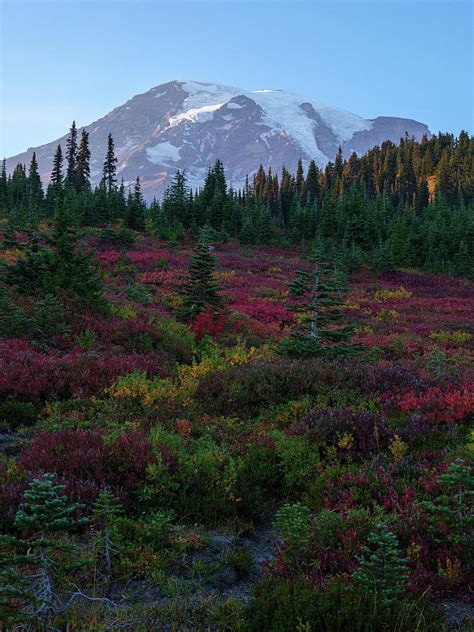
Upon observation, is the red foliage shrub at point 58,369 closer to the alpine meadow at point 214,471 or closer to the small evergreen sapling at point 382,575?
the alpine meadow at point 214,471

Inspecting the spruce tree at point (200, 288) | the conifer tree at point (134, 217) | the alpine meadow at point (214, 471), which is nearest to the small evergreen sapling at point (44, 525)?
the alpine meadow at point (214, 471)

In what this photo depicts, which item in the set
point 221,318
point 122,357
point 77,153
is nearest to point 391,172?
point 77,153

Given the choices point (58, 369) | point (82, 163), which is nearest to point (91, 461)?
point (58, 369)

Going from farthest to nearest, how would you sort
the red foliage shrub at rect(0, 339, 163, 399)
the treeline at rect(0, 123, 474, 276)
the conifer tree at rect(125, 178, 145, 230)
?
the conifer tree at rect(125, 178, 145, 230) → the treeline at rect(0, 123, 474, 276) → the red foliage shrub at rect(0, 339, 163, 399)

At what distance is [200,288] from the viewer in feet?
60.6

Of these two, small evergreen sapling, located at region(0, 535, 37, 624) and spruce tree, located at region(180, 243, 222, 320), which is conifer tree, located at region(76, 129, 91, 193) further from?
small evergreen sapling, located at region(0, 535, 37, 624)

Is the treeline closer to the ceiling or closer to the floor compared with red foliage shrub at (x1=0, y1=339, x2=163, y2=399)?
closer to the ceiling

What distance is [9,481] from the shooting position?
5461 millimetres

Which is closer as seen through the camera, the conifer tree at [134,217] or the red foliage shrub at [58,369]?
the red foliage shrub at [58,369]

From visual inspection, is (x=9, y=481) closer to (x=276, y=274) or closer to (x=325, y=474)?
(x=325, y=474)

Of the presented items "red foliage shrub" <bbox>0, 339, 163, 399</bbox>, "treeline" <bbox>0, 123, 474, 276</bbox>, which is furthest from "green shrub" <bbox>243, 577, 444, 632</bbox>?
"treeline" <bbox>0, 123, 474, 276</bbox>

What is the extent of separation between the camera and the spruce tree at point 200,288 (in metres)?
18.2

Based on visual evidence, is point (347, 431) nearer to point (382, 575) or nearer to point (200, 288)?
point (382, 575)

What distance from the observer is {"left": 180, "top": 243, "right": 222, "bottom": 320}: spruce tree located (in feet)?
59.9
